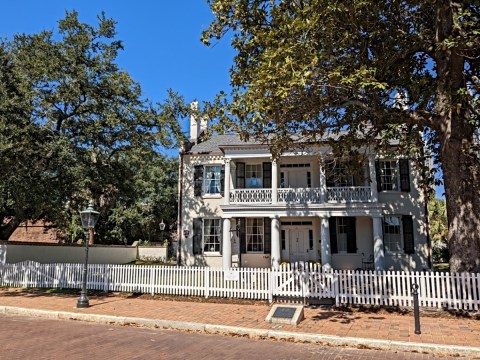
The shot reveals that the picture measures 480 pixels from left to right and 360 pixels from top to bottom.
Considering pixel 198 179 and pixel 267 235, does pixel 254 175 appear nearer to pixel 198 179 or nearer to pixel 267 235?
pixel 198 179

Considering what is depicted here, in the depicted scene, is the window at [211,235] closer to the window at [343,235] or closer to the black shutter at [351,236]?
the window at [343,235]

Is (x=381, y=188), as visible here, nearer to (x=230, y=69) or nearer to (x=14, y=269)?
(x=230, y=69)

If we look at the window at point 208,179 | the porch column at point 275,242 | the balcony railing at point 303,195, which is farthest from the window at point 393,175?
the window at point 208,179

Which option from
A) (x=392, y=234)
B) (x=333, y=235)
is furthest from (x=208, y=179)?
Answer: (x=392, y=234)

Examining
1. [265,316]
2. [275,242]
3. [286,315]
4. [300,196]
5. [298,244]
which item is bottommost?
[265,316]

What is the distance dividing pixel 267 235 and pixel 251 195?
2.72 metres

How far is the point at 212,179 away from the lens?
2228 cm

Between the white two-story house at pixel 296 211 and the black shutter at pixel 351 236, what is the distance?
51 millimetres

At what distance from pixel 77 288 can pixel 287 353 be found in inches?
428

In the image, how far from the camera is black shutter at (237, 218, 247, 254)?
21277mm

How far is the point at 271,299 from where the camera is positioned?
12.6 meters

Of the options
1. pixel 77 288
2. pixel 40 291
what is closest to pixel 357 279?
pixel 77 288

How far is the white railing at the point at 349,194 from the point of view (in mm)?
18875

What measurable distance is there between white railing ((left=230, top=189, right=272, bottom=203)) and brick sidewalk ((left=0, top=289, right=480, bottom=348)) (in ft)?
26.0
